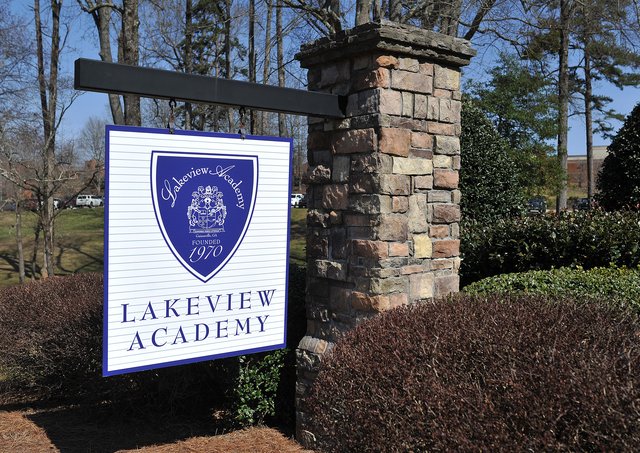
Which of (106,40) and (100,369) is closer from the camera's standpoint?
(100,369)

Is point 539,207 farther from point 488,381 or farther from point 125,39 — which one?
point 488,381

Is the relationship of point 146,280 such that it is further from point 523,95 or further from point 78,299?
point 523,95

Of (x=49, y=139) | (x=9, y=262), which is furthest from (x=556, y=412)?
(x=9, y=262)

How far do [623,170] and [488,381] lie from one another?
8.96 meters

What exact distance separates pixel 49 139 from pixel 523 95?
1197 centimetres

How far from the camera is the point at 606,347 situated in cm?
245

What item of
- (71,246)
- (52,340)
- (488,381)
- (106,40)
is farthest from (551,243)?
Result: (71,246)

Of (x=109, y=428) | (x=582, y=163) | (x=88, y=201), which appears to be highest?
(x=582, y=163)

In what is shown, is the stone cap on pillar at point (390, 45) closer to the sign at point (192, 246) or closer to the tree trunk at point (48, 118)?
the sign at point (192, 246)

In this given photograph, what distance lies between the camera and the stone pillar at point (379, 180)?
409cm

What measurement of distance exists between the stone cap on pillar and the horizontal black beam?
37 centimetres

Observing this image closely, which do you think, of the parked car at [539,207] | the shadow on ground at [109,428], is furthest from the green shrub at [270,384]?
the parked car at [539,207]

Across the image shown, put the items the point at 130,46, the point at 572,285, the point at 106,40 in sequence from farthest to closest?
the point at 106,40 → the point at 130,46 → the point at 572,285

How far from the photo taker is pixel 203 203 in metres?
3.83
